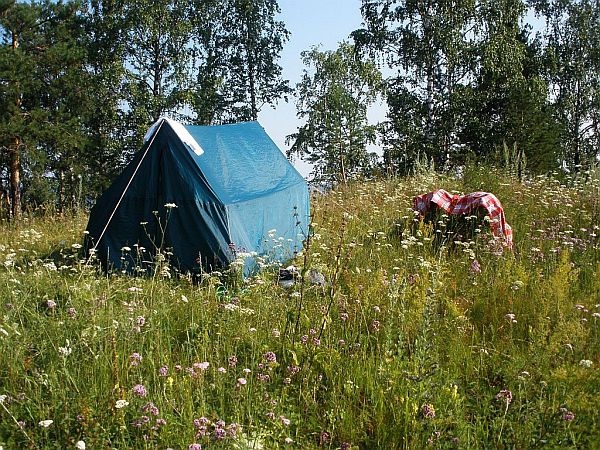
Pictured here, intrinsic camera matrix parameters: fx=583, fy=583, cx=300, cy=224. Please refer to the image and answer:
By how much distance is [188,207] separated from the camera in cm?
603

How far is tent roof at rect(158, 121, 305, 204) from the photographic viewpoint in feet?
20.7

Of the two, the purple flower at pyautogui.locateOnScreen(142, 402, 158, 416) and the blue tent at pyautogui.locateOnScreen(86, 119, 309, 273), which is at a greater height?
the blue tent at pyautogui.locateOnScreen(86, 119, 309, 273)

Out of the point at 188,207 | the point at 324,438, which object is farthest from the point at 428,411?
the point at 188,207

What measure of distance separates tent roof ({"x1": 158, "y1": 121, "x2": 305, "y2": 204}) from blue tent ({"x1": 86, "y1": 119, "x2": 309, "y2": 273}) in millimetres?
18

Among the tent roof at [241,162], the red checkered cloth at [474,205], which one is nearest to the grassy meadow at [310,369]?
the red checkered cloth at [474,205]

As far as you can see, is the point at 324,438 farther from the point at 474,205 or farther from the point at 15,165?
the point at 15,165

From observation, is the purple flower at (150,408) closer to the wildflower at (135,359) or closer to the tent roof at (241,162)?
the wildflower at (135,359)

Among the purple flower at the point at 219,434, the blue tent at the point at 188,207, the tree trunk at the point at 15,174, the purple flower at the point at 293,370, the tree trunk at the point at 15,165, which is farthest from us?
the tree trunk at the point at 15,174

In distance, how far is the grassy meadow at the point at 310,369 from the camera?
8.48ft

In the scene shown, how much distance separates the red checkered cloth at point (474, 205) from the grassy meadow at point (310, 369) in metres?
1.55

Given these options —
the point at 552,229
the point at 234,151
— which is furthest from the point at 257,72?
the point at 552,229

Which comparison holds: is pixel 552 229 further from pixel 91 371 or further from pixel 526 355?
pixel 91 371

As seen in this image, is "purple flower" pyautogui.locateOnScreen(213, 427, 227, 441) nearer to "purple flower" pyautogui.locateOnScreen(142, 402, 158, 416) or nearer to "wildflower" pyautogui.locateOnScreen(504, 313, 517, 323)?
"purple flower" pyautogui.locateOnScreen(142, 402, 158, 416)

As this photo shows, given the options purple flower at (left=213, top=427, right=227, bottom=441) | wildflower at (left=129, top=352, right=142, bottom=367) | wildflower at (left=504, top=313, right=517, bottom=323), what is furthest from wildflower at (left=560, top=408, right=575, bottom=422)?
wildflower at (left=129, top=352, right=142, bottom=367)
